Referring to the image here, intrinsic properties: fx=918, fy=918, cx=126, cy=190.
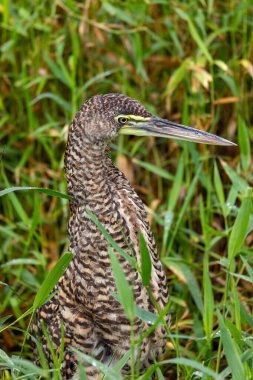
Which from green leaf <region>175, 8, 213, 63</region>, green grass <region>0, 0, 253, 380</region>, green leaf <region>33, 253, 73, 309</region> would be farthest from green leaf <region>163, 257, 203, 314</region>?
green leaf <region>33, 253, 73, 309</region>

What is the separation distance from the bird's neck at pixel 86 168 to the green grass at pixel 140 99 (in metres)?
0.88

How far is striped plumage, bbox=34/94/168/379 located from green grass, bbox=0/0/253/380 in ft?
2.63

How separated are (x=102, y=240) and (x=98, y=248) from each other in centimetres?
3

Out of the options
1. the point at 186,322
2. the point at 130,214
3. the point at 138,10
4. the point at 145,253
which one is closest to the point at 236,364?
the point at 145,253

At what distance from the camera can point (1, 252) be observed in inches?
174

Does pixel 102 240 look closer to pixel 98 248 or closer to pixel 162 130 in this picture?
pixel 98 248

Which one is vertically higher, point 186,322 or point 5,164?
point 5,164

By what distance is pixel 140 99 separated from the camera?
476 centimetres

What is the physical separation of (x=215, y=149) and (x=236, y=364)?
2.28m

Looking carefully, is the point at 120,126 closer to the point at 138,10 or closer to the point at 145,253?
the point at 145,253

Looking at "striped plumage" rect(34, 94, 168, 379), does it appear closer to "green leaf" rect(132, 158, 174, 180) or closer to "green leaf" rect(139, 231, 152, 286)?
"green leaf" rect(139, 231, 152, 286)

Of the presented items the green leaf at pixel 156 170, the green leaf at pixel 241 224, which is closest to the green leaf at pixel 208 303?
the green leaf at pixel 241 224

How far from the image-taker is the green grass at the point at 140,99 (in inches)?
169

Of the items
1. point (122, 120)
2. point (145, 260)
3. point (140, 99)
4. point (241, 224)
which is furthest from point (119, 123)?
point (140, 99)
